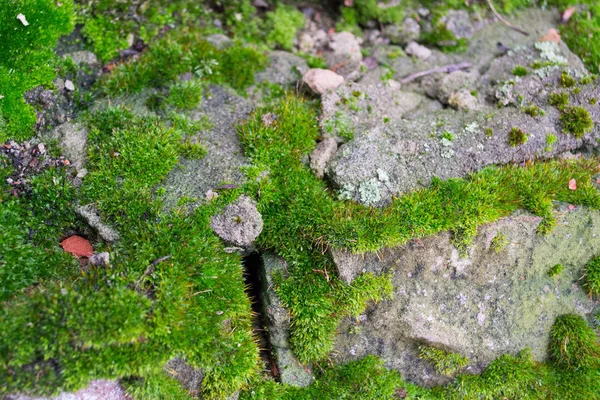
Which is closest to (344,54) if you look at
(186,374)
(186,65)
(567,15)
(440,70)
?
(440,70)

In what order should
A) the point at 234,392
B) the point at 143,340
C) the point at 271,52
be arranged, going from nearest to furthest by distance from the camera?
the point at 143,340
the point at 234,392
the point at 271,52

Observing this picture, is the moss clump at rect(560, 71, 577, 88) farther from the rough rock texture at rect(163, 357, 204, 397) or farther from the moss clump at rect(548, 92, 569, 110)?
the rough rock texture at rect(163, 357, 204, 397)

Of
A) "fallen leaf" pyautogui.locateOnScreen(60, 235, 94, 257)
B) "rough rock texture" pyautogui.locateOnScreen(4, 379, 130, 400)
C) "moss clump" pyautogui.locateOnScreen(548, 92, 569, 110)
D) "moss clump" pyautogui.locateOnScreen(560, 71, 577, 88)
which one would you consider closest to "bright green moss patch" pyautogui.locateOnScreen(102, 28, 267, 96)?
"fallen leaf" pyautogui.locateOnScreen(60, 235, 94, 257)

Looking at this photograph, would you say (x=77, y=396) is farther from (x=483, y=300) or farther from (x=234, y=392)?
(x=483, y=300)

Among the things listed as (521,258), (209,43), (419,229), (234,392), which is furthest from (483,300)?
(209,43)

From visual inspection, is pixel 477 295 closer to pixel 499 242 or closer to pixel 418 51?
pixel 499 242

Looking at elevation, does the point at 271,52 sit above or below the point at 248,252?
above
